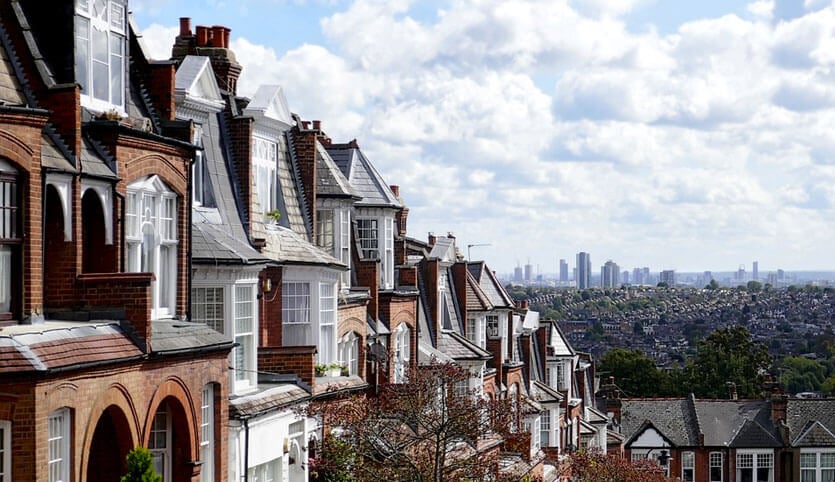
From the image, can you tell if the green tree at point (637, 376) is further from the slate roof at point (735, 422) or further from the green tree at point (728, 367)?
the slate roof at point (735, 422)

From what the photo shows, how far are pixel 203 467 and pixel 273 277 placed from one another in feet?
22.9

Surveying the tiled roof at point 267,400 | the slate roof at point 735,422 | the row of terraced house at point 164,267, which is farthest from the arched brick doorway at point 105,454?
the slate roof at point 735,422

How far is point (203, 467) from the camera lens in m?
22.0

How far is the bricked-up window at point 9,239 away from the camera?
56.9 ft

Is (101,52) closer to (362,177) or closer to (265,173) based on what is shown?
(265,173)

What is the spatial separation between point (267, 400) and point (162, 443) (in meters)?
4.15

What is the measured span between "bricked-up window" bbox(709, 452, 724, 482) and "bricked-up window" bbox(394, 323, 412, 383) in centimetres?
4807

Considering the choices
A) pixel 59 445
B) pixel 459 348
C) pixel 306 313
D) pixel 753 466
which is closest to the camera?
pixel 59 445

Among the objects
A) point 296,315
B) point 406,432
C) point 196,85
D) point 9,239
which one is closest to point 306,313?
point 296,315

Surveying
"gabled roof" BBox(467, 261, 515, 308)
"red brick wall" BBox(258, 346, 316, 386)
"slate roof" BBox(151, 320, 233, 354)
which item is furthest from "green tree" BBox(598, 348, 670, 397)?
"slate roof" BBox(151, 320, 233, 354)

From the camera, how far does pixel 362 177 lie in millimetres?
37625

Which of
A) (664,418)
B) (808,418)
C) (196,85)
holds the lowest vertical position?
(664,418)

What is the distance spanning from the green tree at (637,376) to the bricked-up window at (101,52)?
3804 inches

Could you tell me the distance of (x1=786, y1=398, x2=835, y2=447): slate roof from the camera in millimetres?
80688
